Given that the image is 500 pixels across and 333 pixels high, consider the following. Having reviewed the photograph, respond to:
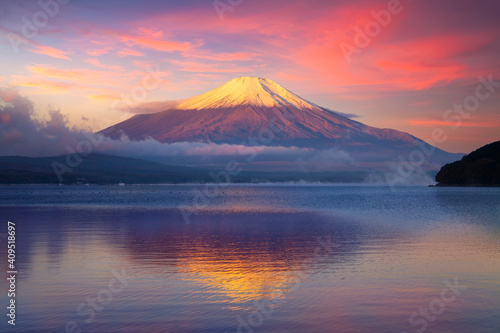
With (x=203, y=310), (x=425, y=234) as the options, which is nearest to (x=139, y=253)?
(x=203, y=310)

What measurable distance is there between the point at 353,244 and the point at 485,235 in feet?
36.6

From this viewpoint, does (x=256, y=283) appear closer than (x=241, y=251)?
Yes

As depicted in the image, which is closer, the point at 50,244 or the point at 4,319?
the point at 4,319

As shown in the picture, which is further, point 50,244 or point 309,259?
point 50,244

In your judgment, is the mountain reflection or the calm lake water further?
the mountain reflection

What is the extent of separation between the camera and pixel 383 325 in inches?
533

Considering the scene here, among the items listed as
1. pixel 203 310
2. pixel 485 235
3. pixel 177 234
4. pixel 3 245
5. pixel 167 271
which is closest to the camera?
pixel 203 310

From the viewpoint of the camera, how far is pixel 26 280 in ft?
62.7

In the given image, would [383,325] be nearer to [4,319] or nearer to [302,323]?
[302,323]

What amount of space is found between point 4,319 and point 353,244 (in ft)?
A: 68.7

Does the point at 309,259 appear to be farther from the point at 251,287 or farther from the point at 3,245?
the point at 3,245

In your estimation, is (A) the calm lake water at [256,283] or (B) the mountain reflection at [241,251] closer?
(A) the calm lake water at [256,283]

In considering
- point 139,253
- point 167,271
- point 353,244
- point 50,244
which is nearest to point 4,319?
point 167,271

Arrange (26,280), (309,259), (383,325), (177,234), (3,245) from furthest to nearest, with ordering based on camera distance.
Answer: (177,234) < (3,245) < (309,259) < (26,280) < (383,325)
